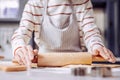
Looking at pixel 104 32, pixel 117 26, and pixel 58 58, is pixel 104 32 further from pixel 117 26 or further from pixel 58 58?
pixel 58 58

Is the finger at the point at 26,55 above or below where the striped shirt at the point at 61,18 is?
below

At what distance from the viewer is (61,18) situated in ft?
3.78

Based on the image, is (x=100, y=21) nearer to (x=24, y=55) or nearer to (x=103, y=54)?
(x=103, y=54)

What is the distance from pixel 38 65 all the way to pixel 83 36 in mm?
400

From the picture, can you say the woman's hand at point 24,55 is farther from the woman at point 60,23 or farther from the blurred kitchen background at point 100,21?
the blurred kitchen background at point 100,21

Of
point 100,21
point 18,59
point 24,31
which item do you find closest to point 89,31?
point 24,31

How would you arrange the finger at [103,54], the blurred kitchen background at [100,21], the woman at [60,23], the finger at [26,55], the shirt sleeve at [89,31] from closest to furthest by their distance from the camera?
the finger at [26,55], the finger at [103,54], the shirt sleeve at [89,31], the woman at [60,23], the blurred kitchen background at [100,21]

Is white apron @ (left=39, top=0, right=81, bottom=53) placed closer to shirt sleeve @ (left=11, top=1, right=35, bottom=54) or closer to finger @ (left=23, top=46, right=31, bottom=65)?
shirt sleeve @ (left=11, top=1, right=35, bottom=54)

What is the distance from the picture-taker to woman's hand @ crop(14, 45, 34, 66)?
28.5 inches

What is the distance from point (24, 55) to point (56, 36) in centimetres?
Result: 41

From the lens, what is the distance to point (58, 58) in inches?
31.5

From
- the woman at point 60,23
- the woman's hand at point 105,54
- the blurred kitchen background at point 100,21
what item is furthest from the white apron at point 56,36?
the blurred kitchen background at point 100,21

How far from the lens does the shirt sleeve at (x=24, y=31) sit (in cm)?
88

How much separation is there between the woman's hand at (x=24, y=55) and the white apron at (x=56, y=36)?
35 centimetres
